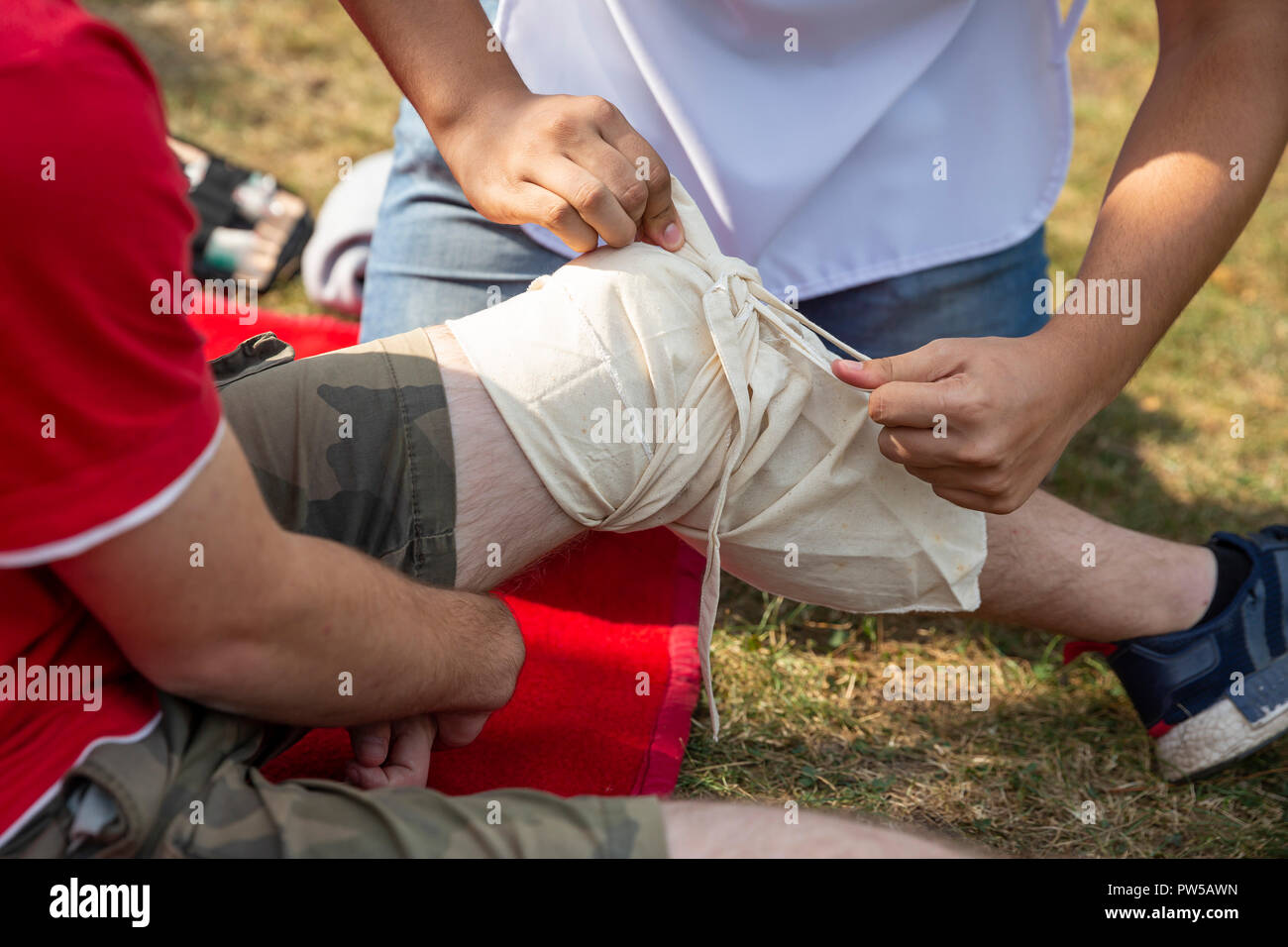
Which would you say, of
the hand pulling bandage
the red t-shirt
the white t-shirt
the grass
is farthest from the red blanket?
the red t-shirt

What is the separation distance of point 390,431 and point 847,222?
74 cm

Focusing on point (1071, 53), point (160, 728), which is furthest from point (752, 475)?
point (1071, 53)

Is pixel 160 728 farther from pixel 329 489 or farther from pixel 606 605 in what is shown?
pixel 606 605

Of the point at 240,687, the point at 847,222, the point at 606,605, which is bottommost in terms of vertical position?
the point at 606,605

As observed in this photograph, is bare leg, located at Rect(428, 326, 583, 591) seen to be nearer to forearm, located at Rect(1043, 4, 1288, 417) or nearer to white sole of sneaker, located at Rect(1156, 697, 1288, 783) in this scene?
forearm, located at Rect(1043, 4, 1288, 417)

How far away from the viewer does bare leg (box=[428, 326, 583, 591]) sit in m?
1.08

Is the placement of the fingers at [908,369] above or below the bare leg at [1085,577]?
above

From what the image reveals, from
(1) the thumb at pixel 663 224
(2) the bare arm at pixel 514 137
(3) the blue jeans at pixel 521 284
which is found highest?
(2) the bare arm at pixel 514 137

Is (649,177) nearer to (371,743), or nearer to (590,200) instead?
(590,200)

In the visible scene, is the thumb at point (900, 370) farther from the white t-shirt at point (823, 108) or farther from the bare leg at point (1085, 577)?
the white t-shirt at point (823, 108)

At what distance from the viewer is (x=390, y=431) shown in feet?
3.51

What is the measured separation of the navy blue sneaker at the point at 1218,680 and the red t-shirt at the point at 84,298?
113cm

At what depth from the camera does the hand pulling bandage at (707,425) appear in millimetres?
1093

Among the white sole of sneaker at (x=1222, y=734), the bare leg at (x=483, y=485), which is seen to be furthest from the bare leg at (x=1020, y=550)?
the white sole of sneaker at (x=1222, y=734)
